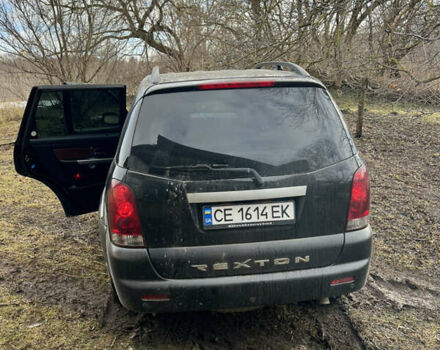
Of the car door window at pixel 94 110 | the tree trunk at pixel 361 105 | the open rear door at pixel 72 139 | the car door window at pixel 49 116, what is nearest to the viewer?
the open rear door at pixel 72 139

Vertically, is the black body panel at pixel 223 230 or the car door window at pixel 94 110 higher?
the car door window at pixel 94 110

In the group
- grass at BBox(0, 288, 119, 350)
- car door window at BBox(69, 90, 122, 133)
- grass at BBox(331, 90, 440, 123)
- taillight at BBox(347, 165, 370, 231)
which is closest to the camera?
taillight at BBox(347, 165, 370, 231)

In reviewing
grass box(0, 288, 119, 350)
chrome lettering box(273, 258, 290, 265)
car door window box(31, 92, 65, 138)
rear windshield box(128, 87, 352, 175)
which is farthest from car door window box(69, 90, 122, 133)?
chrome lettering box(273, 258, 290, 265)

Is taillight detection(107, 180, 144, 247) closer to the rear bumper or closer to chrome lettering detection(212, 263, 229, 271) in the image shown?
the rear bumper

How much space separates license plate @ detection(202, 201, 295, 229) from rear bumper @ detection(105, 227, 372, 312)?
0.31 m

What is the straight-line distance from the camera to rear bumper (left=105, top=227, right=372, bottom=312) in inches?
87.7

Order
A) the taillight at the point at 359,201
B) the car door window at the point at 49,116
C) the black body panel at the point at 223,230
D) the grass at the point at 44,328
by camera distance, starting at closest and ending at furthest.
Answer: the black body panel at the point at 223,230
the taillight at the point at 359,201
the grass at the point at 44,328
the car door window at the point at 49,116

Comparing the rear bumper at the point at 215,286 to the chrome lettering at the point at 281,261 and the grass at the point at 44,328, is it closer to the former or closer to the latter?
the chrome lettering at the point at 281,261

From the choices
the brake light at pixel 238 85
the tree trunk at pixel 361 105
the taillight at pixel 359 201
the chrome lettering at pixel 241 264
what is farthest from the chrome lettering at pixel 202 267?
the tree trunk at pixel 361 105

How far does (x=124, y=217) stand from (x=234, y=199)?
2.11 feet

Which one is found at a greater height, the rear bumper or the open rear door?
the open rear door

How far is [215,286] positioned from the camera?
7.28ft

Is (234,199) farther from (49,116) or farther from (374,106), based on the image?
(374,106)

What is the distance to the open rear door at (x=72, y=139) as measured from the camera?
3803 millimetres
